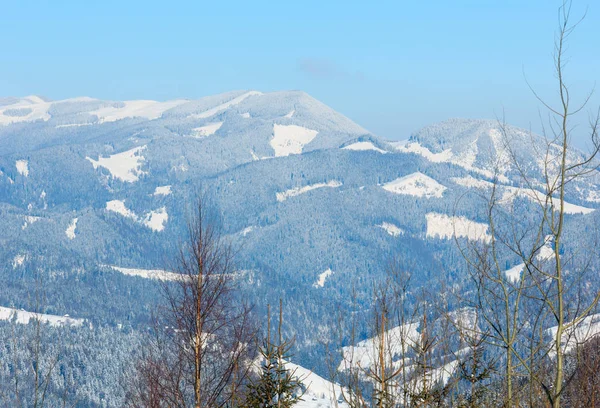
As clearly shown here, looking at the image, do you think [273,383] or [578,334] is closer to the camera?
[578,334]

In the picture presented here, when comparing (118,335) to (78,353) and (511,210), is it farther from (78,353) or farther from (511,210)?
(511,210)

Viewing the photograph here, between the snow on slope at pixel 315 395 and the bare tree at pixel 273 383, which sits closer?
the bare tree at pixel 273 383

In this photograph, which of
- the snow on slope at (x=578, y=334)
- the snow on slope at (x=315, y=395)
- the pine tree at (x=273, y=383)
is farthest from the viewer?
the snow on slope at (x=315, y=395)

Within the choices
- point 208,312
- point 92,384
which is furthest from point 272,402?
point 92,384

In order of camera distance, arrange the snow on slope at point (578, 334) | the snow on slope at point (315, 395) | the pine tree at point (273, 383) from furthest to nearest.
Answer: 1. the snow on slope at point (315, 395)
2. the pine tree at point (273, 383)
3. the snow on slope at point (578, 334)

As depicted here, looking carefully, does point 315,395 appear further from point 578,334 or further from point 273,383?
point 578,334

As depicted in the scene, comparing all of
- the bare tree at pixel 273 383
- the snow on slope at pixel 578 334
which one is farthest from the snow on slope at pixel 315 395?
the snow on slope at pixel 578 334

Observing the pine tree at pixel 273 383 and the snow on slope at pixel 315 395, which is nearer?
the pine tree at pixel 273 383

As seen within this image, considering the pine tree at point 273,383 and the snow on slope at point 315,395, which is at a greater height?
the snow on slope at point 315,395

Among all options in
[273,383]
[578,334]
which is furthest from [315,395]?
[578,334]

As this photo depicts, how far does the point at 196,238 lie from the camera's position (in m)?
14.5

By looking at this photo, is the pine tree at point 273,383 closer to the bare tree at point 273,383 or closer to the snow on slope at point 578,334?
the bare tree at point 273,383

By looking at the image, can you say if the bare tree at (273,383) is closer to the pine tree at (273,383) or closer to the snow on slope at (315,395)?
the pine tree at (273,383)

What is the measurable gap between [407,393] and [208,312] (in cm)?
479
